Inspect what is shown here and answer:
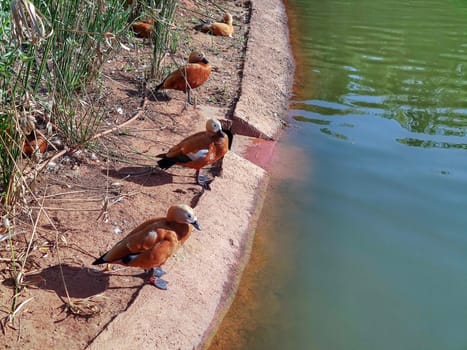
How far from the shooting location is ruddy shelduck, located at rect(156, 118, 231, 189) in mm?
4676

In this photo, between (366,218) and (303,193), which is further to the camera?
(303,193)

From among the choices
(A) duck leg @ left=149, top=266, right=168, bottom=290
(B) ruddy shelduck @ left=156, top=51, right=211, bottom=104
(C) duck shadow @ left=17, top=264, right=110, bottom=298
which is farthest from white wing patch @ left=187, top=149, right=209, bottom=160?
(B) ruddy shelduck @ left=156, top=51, right=211, bottom=104

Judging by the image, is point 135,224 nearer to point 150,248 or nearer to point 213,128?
point 150,248

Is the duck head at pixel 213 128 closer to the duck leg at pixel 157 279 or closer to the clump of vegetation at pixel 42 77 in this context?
the clump of vegetation at pixel 42 77

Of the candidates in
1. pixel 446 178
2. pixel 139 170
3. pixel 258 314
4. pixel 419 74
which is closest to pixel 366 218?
pixel 446 178

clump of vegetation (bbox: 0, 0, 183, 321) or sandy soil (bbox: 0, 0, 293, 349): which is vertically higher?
clump of vegetation (bbox: 0, 0, 183, 321)

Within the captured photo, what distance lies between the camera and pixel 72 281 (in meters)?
3.48

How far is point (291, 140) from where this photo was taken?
6.34m

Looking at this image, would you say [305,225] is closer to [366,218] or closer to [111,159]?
[366,218]

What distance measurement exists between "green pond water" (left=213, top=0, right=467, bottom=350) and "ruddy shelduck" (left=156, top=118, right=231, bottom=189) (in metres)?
0.63

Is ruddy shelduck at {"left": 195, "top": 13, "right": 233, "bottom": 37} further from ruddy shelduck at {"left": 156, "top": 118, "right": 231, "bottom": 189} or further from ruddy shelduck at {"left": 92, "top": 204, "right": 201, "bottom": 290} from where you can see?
ruddy shelduck at {"left": 92, "top": 204, "right": 201, "bottom": 290}

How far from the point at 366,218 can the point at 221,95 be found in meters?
2.50

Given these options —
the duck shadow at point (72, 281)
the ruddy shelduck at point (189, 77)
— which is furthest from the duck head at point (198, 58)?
the duck shadow at point (72, 281)

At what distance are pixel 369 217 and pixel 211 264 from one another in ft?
4.93
